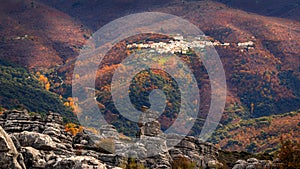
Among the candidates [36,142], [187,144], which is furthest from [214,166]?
[36,142]

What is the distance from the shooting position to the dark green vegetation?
158 meters

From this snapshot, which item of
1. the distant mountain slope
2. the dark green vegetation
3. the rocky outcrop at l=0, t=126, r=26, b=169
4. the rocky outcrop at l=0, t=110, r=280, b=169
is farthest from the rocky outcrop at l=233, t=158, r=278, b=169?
the dark green vegetation

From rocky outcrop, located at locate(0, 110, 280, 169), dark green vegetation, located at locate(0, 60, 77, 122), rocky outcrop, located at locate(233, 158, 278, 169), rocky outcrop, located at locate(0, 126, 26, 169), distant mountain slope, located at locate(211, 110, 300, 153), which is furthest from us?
dark green vegetation, located at locate(0, 60, 77, 122)

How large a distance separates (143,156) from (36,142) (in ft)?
70.0

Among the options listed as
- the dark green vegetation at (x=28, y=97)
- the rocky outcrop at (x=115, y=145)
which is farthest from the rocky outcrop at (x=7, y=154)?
the dark green vegetation at (x=28, y=97)

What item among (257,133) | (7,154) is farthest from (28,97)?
(7,154)

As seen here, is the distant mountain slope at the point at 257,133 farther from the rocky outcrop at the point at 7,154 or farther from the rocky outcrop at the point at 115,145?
the rocky outcrop at the point at 7,154

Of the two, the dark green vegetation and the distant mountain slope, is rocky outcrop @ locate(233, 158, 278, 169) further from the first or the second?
the dark green vegetation

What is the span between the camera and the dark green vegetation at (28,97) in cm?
15775

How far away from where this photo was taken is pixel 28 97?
557ft

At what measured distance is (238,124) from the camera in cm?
18075

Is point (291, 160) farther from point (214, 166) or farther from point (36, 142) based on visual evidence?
point (36, 142)

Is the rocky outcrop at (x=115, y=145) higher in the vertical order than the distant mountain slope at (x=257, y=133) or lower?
higher

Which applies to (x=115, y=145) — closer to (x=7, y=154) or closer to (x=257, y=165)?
(x=257, y=165)
